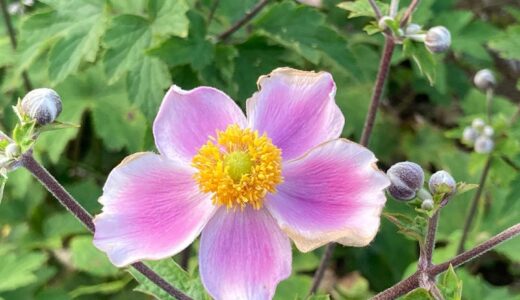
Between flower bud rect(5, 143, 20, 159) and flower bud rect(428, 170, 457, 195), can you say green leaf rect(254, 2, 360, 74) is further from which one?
flower bud rect(5, 143, 20, 159)

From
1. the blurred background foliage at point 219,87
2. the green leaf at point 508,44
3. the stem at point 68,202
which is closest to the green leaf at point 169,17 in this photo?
the blurred background foliage at point 219,87

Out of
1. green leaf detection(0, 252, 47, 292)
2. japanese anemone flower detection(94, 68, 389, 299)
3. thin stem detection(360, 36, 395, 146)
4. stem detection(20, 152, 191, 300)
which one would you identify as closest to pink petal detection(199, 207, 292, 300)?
japanese anemone flower detection(94, 68, 389, 299)

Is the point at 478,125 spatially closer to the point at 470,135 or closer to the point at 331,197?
the point at 470,135

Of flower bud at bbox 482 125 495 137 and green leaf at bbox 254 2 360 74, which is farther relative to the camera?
flower bud at bbox 482 125 495 137

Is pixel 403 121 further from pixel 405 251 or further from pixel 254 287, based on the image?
pixel 254 287

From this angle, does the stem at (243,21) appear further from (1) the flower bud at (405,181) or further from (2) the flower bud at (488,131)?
(1) the flower bud at (405,181)

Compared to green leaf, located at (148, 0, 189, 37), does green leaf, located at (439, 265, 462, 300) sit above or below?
below
